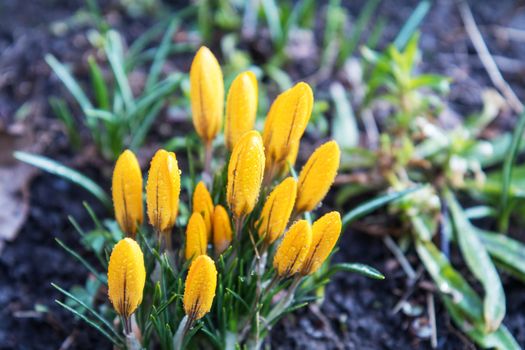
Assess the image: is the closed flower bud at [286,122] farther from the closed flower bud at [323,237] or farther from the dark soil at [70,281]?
the dark soil at [70,281]

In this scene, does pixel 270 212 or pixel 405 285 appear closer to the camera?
pixel 270 212

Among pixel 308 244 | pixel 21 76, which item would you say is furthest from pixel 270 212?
pixel 21 76

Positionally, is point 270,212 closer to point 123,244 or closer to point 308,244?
point 308,244

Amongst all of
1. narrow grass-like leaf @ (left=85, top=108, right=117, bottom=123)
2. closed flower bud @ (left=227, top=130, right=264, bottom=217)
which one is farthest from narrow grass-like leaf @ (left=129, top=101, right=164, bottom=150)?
closed flower bud @ (left=227, top=130, right=264, bottom=217)

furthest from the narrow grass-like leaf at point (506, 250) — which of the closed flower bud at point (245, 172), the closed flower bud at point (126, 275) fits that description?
the closed flower bud at point (126, 275)

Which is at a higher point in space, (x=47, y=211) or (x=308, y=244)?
(x=308, y=244)
